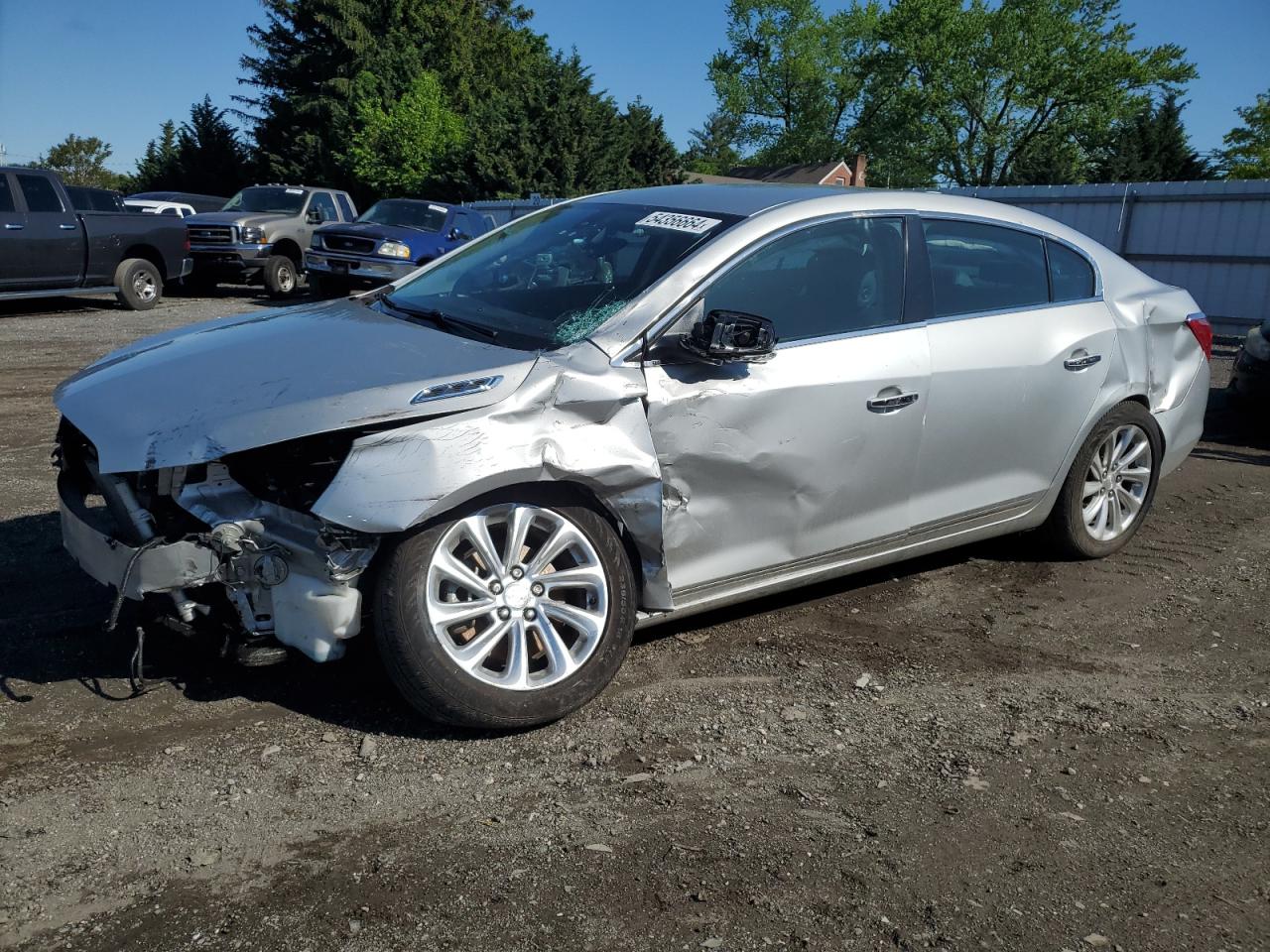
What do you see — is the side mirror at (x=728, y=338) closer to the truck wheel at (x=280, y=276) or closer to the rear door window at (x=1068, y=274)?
the rear door window at (x=1068, y=274)

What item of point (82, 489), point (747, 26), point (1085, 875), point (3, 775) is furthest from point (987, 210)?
point (747, 26)

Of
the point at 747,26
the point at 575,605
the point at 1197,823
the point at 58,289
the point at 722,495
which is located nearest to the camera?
the point at 1197,823

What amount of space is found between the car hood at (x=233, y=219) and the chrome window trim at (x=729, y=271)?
53.9 feet

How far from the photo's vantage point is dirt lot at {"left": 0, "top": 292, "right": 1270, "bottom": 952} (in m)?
2.69

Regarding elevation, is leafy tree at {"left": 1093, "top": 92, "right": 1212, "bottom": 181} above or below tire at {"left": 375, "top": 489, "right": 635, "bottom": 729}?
above

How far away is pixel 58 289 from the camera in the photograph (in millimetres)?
15594

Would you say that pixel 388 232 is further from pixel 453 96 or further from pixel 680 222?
pixel 453 96

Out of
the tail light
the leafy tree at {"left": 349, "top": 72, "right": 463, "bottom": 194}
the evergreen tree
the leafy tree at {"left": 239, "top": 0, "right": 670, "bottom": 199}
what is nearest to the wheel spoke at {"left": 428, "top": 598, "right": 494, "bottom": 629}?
the tail light

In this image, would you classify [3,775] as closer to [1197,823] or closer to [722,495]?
[722,495]

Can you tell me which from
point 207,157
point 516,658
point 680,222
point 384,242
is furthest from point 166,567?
point 207,157

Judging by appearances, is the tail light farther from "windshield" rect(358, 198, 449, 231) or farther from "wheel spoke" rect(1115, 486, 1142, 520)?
"windshield" rect(358, 198, 449, 231)

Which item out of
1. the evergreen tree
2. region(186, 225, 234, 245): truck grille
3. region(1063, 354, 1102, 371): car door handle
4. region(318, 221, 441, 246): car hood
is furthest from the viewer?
the evergreen tree

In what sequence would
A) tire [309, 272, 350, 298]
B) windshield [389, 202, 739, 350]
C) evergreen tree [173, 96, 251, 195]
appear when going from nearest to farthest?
windshield [389, 202, 739, 350]
tire [309, 272, 350, 298]
evergreen tree [173, 96, 251, 195]

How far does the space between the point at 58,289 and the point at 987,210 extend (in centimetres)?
1433
